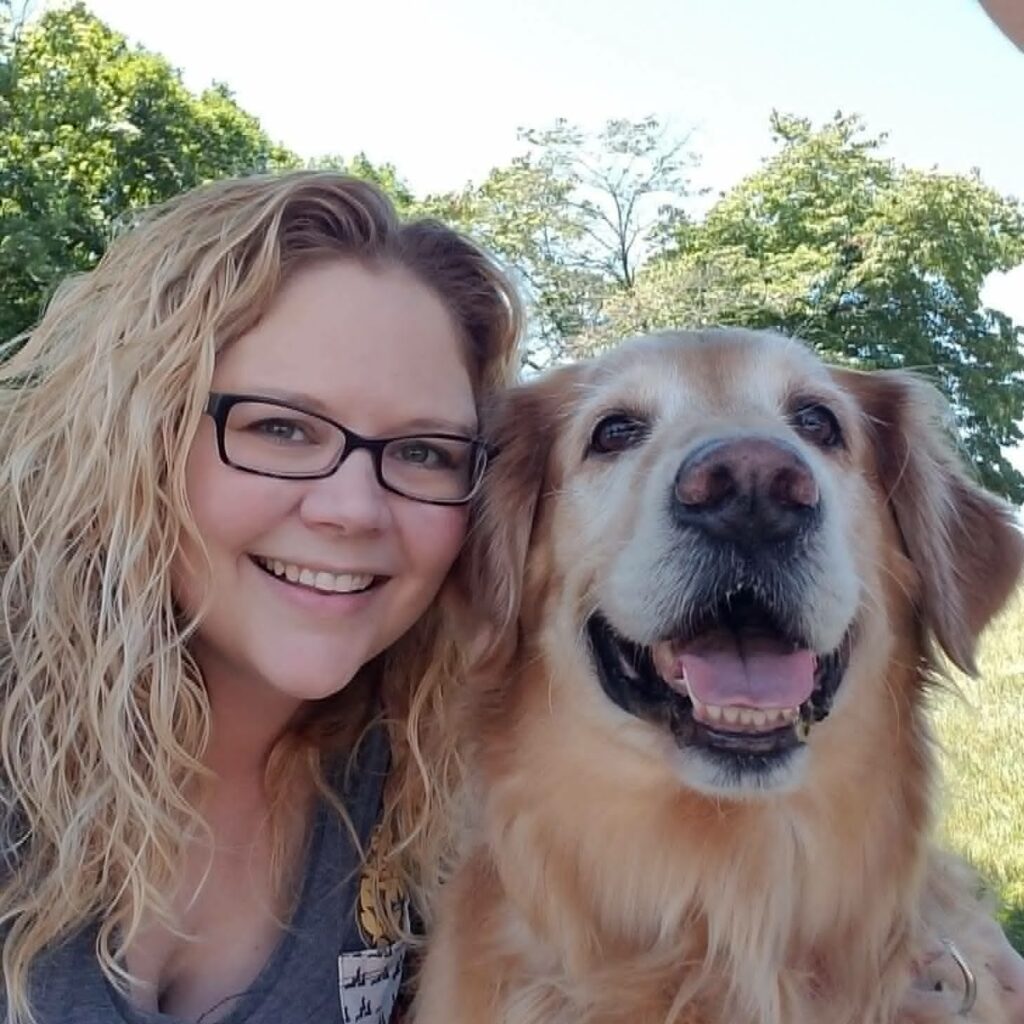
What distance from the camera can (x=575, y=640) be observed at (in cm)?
246

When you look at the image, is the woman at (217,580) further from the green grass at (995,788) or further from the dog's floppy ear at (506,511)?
the green grass at (995,788)

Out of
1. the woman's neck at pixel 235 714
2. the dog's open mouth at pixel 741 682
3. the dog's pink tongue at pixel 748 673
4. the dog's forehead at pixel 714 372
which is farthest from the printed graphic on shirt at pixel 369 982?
the dog's forehead at pixel 714 372

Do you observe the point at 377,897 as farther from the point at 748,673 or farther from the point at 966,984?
the point at 966,984

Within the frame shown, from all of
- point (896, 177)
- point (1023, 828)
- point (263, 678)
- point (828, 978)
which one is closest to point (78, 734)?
point (263, 678)

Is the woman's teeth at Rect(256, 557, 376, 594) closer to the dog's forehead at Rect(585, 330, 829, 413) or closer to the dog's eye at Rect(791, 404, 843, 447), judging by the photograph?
the dog's forehead at Rect(585, 330, 829, 413)

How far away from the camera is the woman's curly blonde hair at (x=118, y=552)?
224 cm

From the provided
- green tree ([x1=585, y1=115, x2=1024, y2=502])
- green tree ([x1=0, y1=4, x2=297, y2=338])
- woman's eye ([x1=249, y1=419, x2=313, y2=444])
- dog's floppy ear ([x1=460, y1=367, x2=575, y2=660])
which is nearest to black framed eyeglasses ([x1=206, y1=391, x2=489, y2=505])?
woman's eye ([x1=249, y1=419, x2=313, y2=444])

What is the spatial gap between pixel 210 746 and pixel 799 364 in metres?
1.44

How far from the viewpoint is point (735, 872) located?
92.7 inches

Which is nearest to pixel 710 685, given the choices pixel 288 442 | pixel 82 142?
pixel 288 442

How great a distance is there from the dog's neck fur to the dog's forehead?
0.57m

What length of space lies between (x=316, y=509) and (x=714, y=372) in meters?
0.88

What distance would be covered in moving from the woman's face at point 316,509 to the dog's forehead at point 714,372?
454 millimetres

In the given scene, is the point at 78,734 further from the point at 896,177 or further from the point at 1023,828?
the point at 896,177
